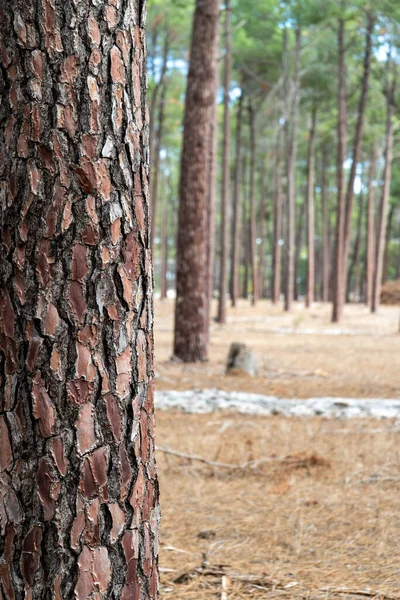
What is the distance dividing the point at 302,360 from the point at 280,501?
646 centimetres

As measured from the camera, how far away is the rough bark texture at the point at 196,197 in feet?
28.2

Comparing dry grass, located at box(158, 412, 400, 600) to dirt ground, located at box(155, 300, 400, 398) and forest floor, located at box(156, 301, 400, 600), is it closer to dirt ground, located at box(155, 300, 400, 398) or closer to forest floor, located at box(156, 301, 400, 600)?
forest floor, located at box(156, 301, 400, 600)

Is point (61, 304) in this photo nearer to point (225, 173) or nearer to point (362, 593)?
point (362, 593)

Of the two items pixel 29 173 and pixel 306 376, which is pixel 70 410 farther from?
pixel 306 376

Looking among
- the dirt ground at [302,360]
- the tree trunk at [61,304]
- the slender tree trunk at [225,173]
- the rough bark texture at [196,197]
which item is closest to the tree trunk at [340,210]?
the dirt ground at [302,360]

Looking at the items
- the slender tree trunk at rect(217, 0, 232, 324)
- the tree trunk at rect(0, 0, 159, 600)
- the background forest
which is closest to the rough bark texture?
the tree trunk at rect(0, 0, 159, 600)

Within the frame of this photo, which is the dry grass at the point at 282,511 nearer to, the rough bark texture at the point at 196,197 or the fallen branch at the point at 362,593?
the fallen branch at the point at 362,593

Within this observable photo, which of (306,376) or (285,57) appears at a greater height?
(285,57)

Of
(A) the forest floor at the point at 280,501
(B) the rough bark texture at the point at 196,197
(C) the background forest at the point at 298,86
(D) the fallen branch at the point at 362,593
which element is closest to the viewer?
(D) the fallen branch at the point at 362,593

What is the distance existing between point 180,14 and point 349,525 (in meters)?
19.6

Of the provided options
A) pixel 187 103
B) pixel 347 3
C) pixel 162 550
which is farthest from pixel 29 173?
pixel 347 3

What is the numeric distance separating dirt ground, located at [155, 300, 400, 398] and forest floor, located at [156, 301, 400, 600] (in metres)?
0.06

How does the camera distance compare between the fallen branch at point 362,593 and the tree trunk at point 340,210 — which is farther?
the tree trunk at point 340,210

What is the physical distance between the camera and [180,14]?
19797 mm
